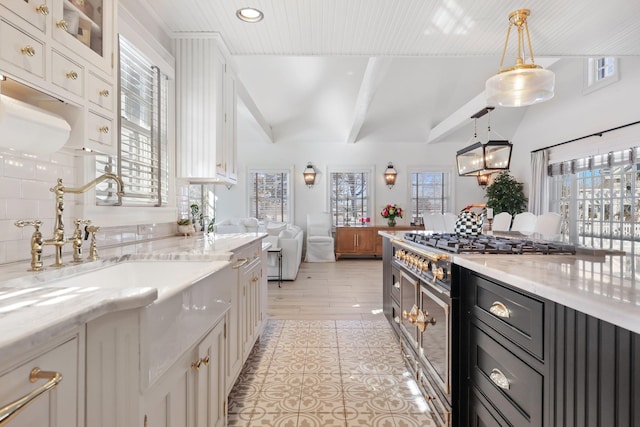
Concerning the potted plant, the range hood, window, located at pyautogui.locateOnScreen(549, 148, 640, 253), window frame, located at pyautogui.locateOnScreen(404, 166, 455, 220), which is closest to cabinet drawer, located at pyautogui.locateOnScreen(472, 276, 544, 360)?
the range hood

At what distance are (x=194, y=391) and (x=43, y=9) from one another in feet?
4.76

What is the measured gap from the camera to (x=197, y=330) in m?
1.25

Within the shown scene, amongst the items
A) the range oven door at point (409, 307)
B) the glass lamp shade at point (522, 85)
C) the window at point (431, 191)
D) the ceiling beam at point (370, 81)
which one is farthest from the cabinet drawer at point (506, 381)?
the window at point (431, 191)

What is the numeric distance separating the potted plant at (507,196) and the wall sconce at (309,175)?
3972 millimetres

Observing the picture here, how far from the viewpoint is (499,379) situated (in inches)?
51.9

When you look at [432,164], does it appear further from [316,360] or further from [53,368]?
[53,368]

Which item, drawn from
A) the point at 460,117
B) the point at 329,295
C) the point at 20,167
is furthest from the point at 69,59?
the point at 460,117

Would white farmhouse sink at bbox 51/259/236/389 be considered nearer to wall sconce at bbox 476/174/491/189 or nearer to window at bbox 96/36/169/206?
window at bbox 96/36/169/206

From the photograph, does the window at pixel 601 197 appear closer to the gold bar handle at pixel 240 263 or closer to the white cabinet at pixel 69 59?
the gold bar handle at pixel 240 263

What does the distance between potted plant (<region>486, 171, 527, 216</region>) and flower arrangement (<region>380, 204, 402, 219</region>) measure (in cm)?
194

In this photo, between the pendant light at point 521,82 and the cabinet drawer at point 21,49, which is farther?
the pendant light at point 521,82

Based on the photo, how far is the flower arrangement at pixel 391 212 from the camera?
8062 mm

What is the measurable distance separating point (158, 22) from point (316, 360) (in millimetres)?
2830

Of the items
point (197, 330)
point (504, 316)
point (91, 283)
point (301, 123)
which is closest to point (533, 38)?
point (504, 316)
